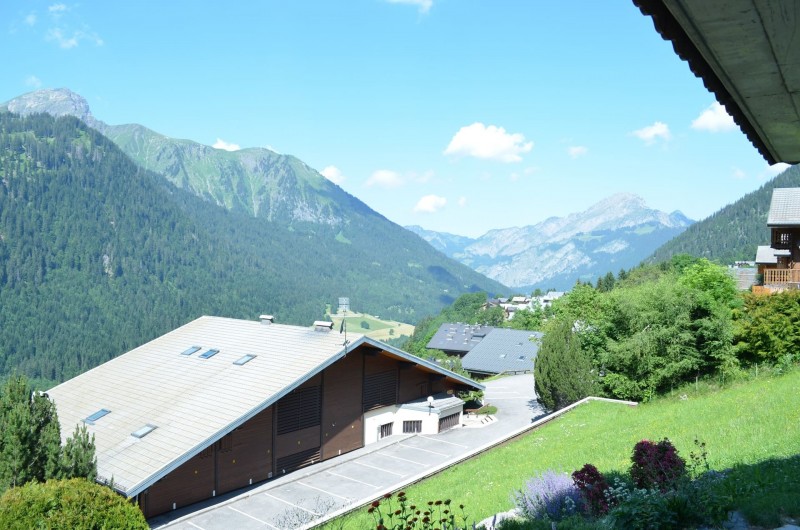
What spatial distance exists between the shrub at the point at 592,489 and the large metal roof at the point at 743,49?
5.65 metres

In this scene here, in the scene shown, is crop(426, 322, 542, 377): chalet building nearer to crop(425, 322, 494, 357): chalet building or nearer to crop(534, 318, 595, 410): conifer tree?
crop(425, 322, 494, 357): chalet building

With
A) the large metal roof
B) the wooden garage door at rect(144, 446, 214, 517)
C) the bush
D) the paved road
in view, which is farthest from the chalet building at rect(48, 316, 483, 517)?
the large metal roof

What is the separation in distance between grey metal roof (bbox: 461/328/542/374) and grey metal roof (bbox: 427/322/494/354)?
24.7 metres

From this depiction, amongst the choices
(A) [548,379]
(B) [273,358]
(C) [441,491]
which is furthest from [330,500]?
(A) [548,379]

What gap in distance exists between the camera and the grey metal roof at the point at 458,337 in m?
102

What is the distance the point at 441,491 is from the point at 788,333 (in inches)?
606

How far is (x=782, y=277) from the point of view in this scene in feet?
101

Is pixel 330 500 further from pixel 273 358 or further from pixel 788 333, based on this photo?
pixel 788 333

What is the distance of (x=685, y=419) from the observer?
17141 millimetres

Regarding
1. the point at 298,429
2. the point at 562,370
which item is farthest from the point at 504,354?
the point at 298,429

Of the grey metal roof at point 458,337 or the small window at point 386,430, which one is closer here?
the small window at point 386,430

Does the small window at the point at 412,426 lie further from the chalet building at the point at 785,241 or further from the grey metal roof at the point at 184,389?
the chalet building at the point at 785,241

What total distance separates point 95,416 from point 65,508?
1454cm

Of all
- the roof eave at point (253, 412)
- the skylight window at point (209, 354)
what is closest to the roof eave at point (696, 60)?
the roof eave at point (253, 412)
